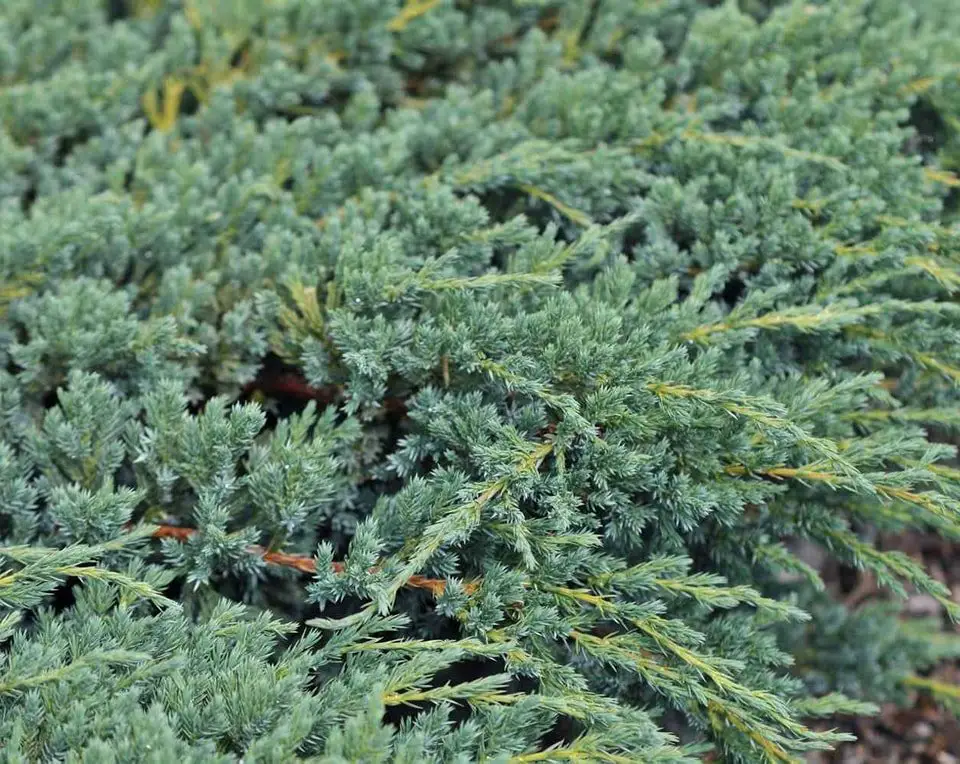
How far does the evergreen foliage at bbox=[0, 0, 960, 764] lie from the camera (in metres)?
1.48

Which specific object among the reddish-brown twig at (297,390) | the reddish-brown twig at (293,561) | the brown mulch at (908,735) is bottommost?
the brown mulch at (908,735)

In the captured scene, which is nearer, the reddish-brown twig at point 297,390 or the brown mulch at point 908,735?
the reddish-brown twig at point 297,390

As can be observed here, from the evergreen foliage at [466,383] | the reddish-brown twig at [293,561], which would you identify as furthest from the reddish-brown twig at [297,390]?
the reddish-brown twig at [293,561]

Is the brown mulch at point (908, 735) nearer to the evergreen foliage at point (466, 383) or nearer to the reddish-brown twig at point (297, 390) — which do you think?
the evergreen foliage at point (466, 383)

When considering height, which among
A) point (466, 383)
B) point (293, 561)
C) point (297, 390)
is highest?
point (466, 383)

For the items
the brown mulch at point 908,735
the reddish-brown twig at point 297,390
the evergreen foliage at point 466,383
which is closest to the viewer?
the evergreen foliage at point 466,383

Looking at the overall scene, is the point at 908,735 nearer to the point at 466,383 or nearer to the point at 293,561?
the point at 466,383

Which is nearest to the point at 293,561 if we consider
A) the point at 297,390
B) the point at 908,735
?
the point at 297,390

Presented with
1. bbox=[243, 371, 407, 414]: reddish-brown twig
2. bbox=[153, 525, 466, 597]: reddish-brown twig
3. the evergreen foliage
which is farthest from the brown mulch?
bbox=[243, 371, 407, 414]: reddish-brown twig

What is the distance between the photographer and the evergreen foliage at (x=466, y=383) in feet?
4.86

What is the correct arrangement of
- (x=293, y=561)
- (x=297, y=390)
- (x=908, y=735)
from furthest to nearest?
(x=908, y=735), (x=297, y=390), (x=293, y=561)

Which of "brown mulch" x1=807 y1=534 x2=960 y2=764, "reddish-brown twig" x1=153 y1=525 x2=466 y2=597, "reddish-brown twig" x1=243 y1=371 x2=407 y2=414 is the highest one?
"reddish-brown twig" x1=243 y1=371 x2=407 y2=414

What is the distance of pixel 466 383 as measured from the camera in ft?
5.53

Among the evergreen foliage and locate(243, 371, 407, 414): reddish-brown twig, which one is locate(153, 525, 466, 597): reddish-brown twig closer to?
the evergreen foliage
